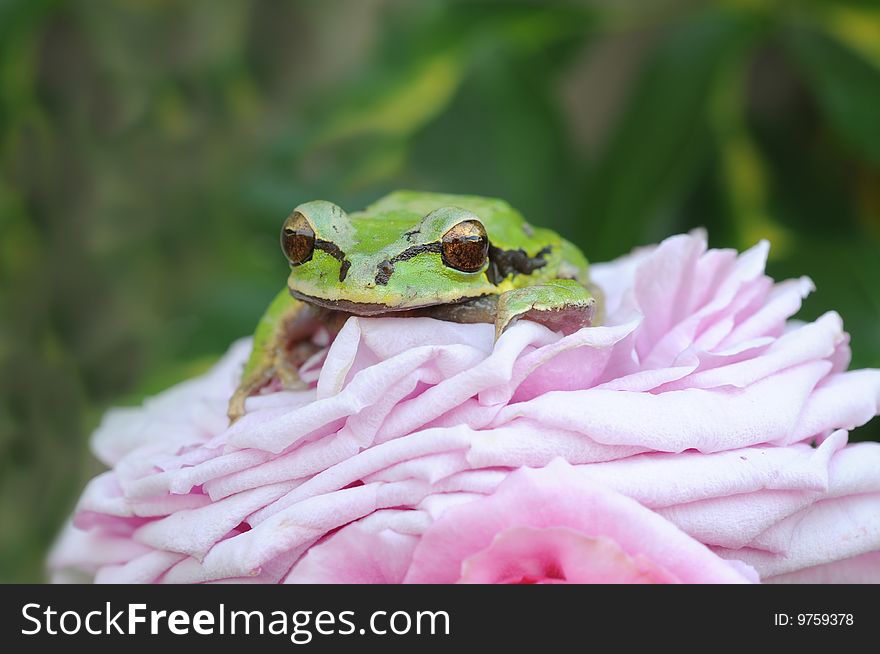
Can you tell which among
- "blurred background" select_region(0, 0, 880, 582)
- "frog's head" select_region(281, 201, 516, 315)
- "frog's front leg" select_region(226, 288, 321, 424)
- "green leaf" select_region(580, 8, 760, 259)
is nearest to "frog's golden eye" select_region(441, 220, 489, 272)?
"frog's head" select_region(281, 201, 516, 315)

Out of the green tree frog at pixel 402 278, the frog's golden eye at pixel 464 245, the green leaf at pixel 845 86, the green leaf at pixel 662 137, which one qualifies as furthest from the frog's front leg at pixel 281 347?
the green leaf at pixel 845 86

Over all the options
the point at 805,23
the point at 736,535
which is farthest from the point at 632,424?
the point at 805,23

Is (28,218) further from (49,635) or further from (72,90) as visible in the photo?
(49,635)

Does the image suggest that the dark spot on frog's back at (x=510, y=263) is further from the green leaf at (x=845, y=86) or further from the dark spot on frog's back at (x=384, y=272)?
the green leaf at (x=845, y=86)

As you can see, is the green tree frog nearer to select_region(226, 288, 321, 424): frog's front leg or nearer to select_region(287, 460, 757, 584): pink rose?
select_region(226, 288, 321, 424): frog's front leg

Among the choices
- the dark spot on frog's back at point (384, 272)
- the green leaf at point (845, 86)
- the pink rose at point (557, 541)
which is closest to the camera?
the pink rose at point (557, 541)

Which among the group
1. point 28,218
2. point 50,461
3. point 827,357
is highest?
point 28,218

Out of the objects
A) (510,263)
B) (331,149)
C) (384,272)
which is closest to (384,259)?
(384,272)
